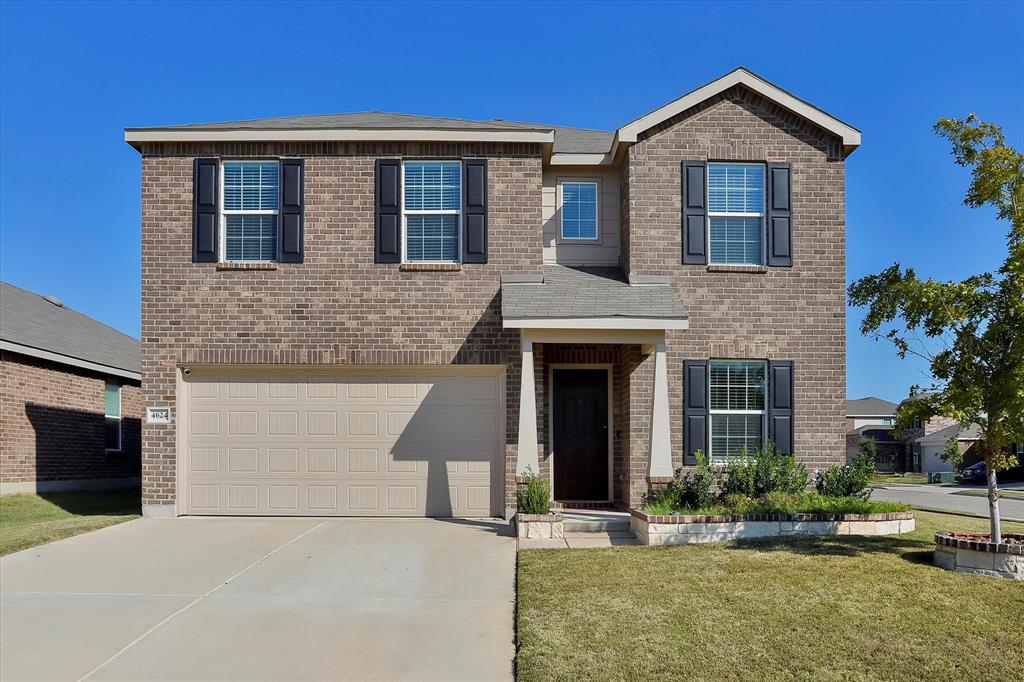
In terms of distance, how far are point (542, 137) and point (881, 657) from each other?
29.9 feet

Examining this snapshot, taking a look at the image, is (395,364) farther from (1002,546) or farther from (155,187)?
(1002,546)

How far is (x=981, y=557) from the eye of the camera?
8398mm

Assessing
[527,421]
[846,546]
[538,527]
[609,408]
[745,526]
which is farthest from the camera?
[609,408]

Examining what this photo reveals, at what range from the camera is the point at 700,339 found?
13266mm

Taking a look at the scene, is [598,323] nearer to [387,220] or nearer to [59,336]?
[387,220]

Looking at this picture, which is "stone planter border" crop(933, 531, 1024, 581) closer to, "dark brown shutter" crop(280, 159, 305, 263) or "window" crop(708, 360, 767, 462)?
"window" crop(708, 360, 767, 462)

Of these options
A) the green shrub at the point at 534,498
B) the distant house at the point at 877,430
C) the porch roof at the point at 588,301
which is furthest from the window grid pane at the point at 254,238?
the distant house at the point at 877,430

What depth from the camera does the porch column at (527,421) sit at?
11.8 meters

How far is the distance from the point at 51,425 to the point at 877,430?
42887 millimetres

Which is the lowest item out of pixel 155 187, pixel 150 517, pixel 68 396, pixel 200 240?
pixel 150 517

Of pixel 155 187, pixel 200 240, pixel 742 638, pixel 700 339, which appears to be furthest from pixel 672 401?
pixel 155 187

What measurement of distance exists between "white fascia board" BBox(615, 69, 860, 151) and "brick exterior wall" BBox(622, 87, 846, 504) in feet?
0.46

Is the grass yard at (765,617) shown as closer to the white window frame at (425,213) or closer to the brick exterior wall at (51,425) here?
the white window frame at (425,213)

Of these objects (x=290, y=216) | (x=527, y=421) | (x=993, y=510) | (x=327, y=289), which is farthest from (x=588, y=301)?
Result: (x=993, y=510)
